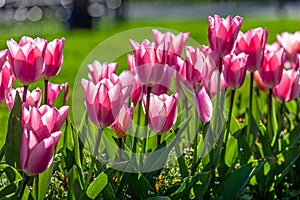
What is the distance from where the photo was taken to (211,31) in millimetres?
2902

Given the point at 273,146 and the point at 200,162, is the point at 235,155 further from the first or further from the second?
the point at 273,146

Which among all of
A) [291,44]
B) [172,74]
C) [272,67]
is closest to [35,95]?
[172,74]

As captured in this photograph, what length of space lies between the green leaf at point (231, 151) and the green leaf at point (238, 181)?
0.30 metres

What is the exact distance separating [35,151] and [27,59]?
564 millimetres

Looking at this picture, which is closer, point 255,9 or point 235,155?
point 235,155

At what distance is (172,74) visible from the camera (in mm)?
2930

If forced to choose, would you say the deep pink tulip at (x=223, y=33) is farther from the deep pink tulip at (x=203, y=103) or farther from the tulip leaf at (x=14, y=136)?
the tulip leaf at (x=14, y=136)

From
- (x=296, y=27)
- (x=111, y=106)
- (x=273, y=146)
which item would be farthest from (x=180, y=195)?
(x=296, y=27)

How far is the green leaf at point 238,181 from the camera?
9.51 feet

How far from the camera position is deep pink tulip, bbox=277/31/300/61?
165 inches

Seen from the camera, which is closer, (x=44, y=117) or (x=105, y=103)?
(x=44, y=117)

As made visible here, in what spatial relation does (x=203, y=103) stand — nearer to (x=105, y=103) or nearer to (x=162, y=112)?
(x=162, y=112)

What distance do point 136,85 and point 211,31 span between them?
35 centimetres

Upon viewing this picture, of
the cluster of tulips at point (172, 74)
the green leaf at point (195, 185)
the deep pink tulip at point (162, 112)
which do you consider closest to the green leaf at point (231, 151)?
the cluster of tulips at point (172, 74)
